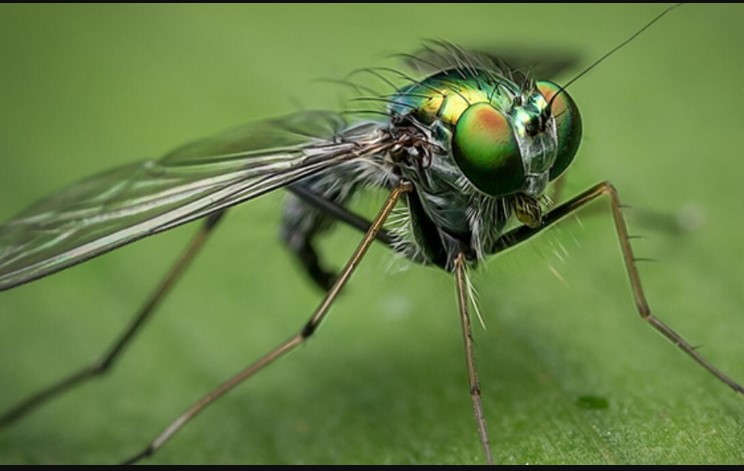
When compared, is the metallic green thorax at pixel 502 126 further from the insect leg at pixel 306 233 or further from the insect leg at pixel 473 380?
the insect leg at pixel 306 233

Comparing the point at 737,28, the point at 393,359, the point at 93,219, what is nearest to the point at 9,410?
the point at 93,219

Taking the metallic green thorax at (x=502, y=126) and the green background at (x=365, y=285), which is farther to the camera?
the green background at (x=365, y=285)

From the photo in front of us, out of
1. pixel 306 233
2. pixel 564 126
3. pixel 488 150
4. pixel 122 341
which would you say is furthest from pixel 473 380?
pixel 122 341

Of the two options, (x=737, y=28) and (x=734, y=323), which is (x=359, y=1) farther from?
(x=734, y=323)

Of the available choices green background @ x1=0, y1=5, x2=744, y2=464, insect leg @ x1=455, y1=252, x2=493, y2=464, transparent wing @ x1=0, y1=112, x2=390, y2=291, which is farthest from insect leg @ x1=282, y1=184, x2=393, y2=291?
insect leg @ x1=455, y1=252, x2=493, y2=464

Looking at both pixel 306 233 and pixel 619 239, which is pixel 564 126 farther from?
pixel 306 233

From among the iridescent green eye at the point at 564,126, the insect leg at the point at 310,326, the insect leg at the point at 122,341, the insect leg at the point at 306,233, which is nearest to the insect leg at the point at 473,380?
the insect leg at the point at 310,326

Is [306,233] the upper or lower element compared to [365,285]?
upper
